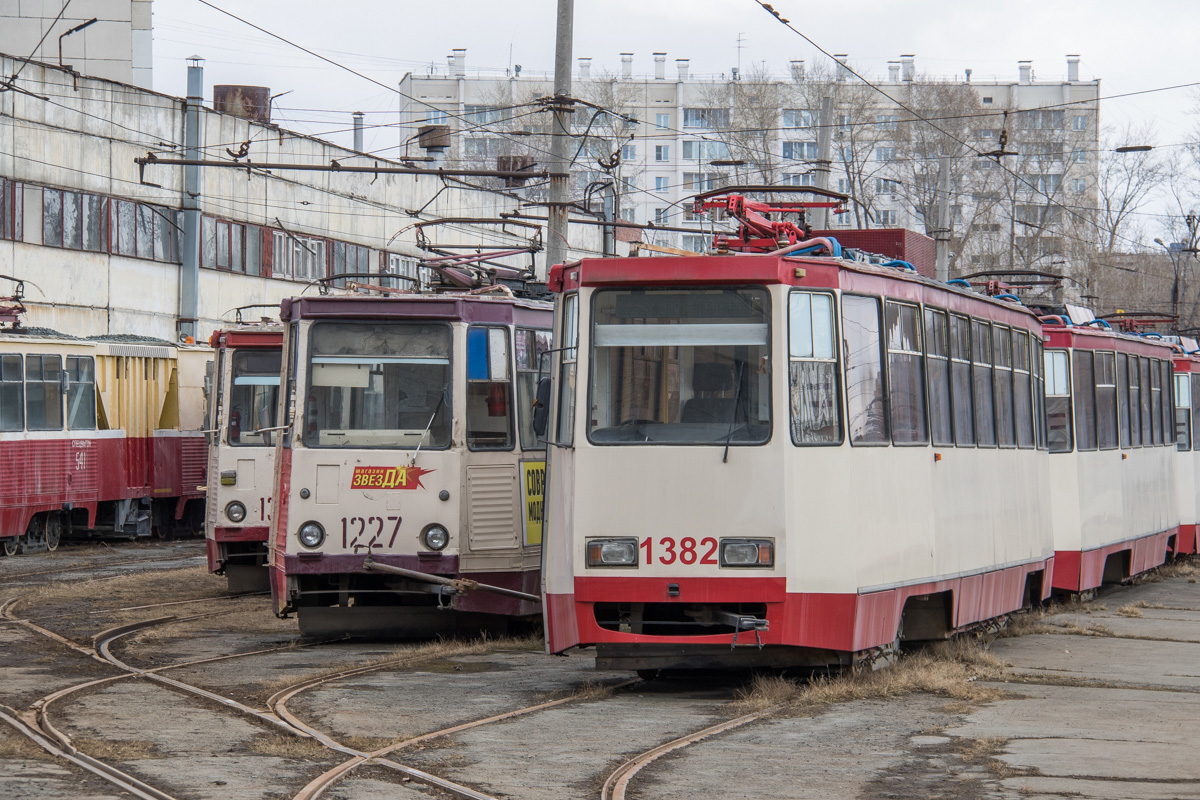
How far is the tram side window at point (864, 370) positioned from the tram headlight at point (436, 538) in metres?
3.80

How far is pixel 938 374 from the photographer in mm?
11742

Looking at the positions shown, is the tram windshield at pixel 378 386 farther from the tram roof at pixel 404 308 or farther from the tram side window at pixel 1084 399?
the tram side window at pixel 1084 399

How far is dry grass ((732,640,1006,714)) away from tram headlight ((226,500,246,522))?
7.44 metres

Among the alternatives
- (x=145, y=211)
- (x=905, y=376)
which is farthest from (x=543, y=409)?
(x=145, y=211)

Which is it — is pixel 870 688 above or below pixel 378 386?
below

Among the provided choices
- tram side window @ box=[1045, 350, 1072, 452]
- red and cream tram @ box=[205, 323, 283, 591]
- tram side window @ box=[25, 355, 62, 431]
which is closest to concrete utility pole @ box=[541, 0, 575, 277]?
red and cream tram @ box=[205, 323, 283, 591]

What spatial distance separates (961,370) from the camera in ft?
40.4

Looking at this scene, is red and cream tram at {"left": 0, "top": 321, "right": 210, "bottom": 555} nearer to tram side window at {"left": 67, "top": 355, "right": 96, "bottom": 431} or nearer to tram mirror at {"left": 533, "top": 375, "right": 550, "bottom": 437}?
tram side window at {"left": 67, "top": 355, "right": 96, "bottom": 431}

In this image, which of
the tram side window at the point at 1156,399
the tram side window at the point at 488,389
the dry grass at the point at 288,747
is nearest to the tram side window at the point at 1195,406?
the tram side window at the point at 1156,399

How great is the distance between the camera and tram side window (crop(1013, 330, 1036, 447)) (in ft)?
45.9

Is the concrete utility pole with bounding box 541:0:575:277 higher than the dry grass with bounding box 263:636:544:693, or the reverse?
the concrete utility pole with bounding box 541:0:575:277

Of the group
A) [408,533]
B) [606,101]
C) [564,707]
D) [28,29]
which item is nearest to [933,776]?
[564,707]

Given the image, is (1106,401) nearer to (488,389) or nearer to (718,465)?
(488,389)

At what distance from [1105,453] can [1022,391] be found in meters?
4.12
